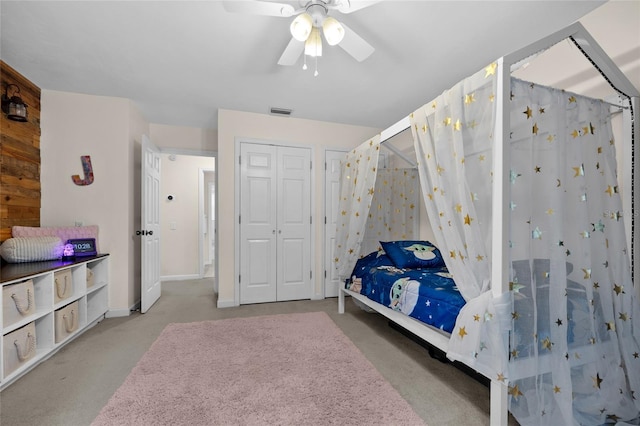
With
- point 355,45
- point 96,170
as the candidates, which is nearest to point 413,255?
point 355,45

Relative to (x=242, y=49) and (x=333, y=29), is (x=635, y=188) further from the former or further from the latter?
(x=242, y=49)

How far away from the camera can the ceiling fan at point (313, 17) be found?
61.2 inches

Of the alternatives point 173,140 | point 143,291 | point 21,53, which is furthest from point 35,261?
point 173,140

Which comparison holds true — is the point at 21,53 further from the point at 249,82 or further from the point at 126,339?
the point at 126,339

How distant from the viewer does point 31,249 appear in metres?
2.44

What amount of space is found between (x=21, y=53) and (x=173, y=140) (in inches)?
73.9

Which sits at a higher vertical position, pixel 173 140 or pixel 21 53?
pixel 21 53

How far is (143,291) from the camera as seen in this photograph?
3.28 metres

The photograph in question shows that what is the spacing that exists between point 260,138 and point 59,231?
244 cm

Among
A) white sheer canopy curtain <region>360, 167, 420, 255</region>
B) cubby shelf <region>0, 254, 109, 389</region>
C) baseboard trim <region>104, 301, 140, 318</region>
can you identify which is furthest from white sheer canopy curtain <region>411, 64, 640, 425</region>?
baseboard trim <region>104, 301, 140, 318</region>

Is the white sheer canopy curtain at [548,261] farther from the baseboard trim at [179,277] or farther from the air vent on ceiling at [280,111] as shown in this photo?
the baseboard trim at [179,277]

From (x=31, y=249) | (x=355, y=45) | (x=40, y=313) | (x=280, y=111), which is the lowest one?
(x=40, y=313)

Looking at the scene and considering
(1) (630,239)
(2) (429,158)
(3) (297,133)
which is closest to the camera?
(1) (630,239)

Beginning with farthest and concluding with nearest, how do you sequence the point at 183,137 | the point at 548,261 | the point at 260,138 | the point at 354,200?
the point at 183,137, the point at 260,138, the point at 354,200, the point at 548,261
